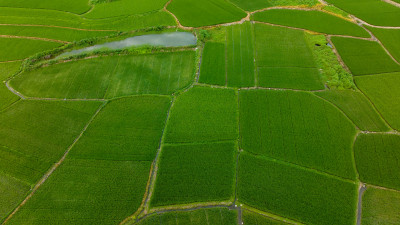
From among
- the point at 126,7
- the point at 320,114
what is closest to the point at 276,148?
the point at 320,114

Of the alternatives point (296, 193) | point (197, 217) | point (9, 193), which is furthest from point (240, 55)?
point (9, 193)

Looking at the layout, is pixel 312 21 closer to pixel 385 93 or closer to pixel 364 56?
pixel 364 56

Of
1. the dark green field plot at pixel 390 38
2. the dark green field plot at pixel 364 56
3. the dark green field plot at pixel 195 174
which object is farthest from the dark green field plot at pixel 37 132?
the dark green field plot at pixel 390 38

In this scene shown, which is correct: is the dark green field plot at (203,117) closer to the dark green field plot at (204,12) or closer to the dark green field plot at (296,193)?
the dark green field plot at (296,193)

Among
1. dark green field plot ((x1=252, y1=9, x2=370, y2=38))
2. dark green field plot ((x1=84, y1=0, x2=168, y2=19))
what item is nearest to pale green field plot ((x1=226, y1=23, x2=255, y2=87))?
dark green field plot ((x1=252, y1=9, x2=370, y2=38))

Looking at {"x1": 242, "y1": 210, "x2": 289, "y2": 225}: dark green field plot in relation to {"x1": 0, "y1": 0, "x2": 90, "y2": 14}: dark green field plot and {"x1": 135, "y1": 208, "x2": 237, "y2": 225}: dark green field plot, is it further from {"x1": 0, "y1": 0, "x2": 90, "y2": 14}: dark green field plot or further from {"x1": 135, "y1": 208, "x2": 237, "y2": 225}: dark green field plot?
{"x1": 0, "y1": 0, "x2": 90, "y2": 14}: dark green field plot
